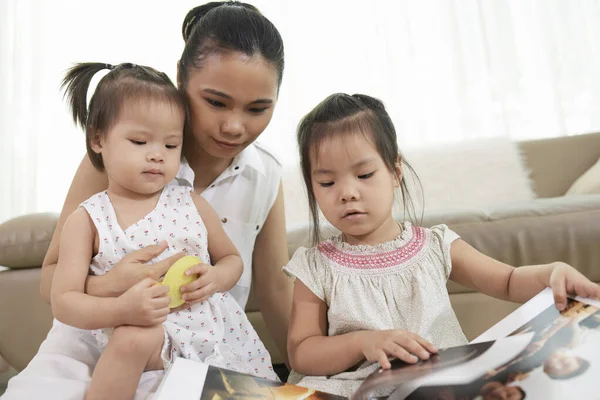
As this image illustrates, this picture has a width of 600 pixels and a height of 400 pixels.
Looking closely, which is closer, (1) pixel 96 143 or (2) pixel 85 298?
(2) pixel 85 298

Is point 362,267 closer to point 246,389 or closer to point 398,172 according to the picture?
point 398,172

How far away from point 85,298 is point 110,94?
0.34m

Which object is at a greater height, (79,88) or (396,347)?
(79,88)

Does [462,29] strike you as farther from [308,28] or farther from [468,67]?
[308,28]

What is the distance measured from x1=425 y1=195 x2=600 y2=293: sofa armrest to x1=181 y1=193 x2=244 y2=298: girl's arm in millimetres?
639

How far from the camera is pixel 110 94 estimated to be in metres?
0.93

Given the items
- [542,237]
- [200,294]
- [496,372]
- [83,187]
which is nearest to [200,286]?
[200,294]

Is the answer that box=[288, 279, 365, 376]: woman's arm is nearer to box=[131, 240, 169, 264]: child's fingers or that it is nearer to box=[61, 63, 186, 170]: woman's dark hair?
box=[131, 240, 169, 264]: child's fingers

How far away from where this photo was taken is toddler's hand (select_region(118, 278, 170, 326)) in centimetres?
77

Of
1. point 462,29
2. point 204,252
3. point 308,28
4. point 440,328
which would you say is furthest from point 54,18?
point 440,328

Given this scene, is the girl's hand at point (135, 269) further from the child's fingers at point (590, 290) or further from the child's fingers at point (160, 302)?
the child's fingers at point (590, 290)

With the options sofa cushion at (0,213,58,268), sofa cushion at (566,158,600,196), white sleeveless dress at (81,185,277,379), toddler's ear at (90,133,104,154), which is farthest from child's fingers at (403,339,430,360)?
sofa cushion at (566,158,600,196)

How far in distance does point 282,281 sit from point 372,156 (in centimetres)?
45

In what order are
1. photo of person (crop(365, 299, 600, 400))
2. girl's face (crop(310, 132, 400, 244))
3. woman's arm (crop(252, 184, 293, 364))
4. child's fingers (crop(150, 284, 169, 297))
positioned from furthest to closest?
1. woman's arm (crop(252, 184, 293, 364))
2. girl's face (crop(310, 132, 400, 244))
3. child's fingers (crop(150, 284, 169, 297))
4. photo of person (crop(365, 299, 600, 400))
